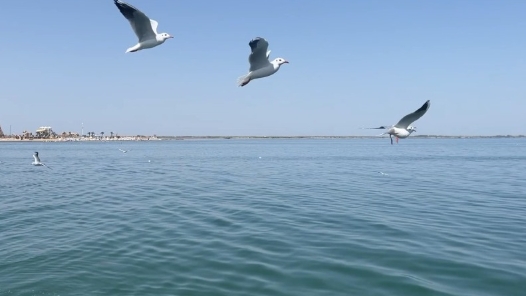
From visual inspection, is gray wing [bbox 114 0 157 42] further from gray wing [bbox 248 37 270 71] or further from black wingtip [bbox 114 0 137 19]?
gray wing [bbox 248 37 270 71]

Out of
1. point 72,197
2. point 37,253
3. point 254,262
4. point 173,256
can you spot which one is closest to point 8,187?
point 72,197

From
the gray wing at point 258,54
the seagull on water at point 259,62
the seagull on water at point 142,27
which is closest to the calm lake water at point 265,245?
the seagull on water at point 259,62

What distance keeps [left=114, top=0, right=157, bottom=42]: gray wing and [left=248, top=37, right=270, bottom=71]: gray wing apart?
2.31 meters

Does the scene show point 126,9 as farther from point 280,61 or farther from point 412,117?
point 412,117

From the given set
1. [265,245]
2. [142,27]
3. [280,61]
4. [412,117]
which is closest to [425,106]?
[412,117]

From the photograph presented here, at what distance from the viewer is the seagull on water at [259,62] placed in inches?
374

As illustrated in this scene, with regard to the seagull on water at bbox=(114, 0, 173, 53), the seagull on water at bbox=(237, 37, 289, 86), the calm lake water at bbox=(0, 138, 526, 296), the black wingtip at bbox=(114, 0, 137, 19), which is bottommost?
the calm lake water at bbox=(0, 138, 526, 296)

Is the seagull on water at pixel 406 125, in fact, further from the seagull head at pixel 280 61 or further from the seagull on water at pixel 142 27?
the seagull on water at pixel 142 27

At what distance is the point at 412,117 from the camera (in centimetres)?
1281

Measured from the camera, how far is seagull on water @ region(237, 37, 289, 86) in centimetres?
950

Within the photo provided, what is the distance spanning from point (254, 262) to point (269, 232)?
3.18 meters

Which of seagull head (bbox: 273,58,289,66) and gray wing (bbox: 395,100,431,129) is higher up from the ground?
seagull head (bbox: 273,58,289,66)

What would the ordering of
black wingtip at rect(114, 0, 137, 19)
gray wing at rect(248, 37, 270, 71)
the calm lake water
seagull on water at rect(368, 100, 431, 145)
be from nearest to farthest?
the calm lake water < gray wing at rect(248, 37, 270, 71) < black wingtip at rect(114, 0, 137, 19) < seagull on water at rect(368, 100, 431, 145)

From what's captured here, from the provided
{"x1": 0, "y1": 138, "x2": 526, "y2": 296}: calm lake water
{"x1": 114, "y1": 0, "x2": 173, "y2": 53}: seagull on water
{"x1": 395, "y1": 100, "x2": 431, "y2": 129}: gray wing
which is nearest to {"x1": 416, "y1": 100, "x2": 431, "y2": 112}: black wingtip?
{"x1": 395, "y1": 100, "x2": 431, "y2": 129}: gray wing
